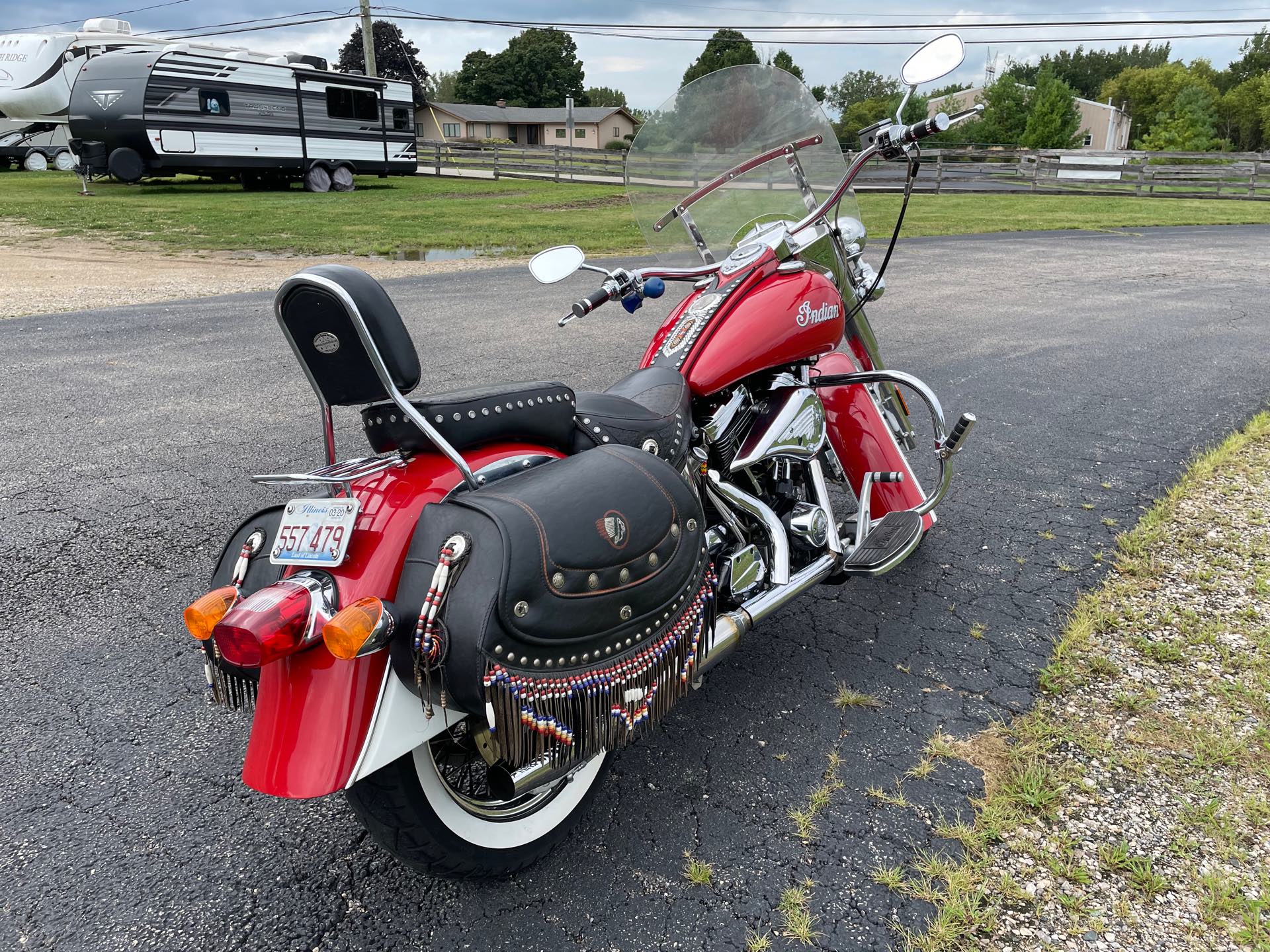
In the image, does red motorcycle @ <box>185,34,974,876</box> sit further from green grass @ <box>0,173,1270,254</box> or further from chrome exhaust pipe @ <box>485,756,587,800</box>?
green grass @ <box>0,173,1270,254</box>

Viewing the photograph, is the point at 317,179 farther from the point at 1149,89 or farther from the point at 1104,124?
the point at 1149,89

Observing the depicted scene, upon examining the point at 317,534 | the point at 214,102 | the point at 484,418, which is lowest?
the point at 317,534

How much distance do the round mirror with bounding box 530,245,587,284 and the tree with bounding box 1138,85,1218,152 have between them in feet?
175

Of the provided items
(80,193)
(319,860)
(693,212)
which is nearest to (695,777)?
(319,860)

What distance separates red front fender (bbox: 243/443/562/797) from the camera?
148 cm

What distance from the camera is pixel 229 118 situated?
18.5 meters

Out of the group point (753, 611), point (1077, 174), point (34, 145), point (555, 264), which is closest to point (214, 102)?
point (34, 145)

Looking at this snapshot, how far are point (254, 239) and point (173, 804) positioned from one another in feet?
39.3

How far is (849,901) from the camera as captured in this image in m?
1.86

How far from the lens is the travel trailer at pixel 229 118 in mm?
17250

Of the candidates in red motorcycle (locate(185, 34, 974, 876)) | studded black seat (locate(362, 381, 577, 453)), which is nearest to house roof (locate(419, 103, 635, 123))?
red motorcycle (locate(185, 34, 974, 876))

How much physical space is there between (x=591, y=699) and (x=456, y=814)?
417 mm

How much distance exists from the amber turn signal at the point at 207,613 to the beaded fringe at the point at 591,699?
50cm

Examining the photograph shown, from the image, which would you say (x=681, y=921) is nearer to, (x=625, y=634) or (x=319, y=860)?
(x=625, y=634)
